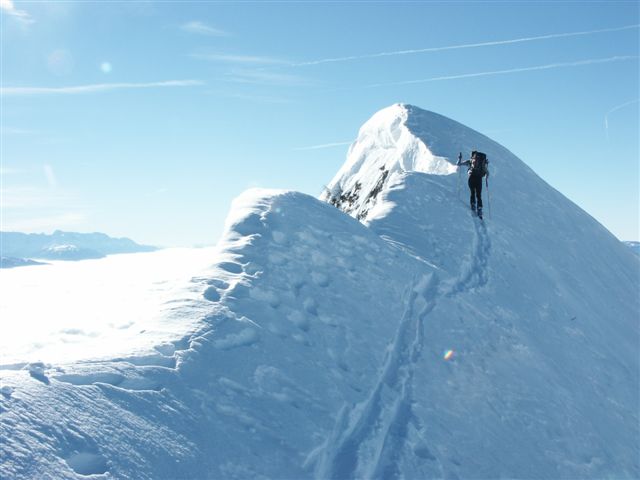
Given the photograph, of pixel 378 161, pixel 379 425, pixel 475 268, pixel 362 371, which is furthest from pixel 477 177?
pixel 379 425

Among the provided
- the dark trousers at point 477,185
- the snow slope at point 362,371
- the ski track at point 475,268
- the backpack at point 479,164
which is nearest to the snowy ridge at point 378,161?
the backpack at point 479,164

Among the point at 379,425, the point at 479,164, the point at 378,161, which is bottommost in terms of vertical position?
the point at 379,425

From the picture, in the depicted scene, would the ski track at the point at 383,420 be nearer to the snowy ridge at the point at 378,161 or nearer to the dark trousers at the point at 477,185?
the dark trousers at the point at 477,185

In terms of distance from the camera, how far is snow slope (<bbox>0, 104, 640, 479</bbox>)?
20.3ft

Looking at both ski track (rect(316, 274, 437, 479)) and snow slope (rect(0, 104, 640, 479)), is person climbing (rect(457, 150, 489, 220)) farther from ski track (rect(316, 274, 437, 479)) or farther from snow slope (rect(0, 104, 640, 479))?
ski track (rect(316, 274, 437, 479))

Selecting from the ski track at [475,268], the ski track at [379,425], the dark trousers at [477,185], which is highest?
the dark trousers at [477,185]

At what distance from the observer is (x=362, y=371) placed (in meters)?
8.69

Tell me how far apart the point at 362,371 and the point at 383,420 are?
102 cm

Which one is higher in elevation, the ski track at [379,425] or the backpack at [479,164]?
the backpack at [479,164]

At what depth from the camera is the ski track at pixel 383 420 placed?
702 centimetres

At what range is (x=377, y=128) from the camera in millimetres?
25688

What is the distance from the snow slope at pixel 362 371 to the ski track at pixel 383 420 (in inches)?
1.2

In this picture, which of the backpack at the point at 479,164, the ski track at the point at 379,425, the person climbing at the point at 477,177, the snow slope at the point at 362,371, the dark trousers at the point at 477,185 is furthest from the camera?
the backpack at the point at 479,164

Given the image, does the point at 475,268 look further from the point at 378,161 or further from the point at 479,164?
the point at 378,161
